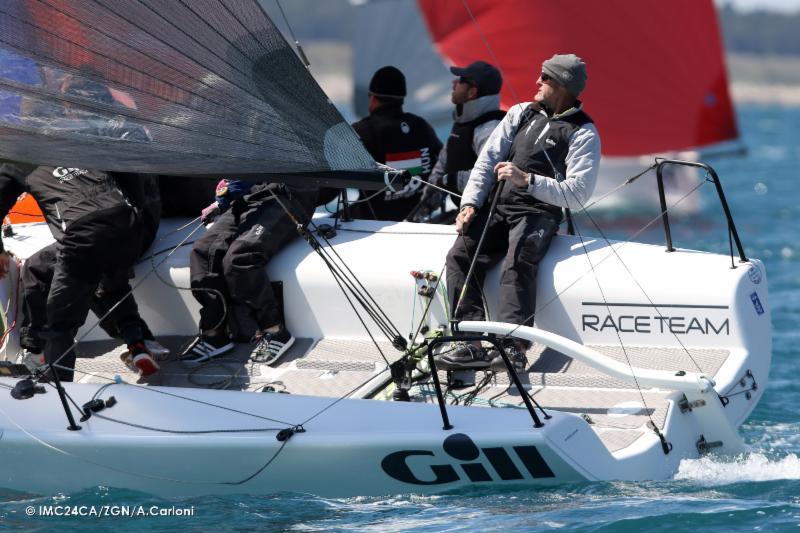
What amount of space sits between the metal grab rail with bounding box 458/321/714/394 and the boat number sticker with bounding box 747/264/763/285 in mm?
816

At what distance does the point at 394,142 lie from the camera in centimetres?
650

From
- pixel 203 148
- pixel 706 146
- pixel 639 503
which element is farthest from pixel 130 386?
pixel 706 146

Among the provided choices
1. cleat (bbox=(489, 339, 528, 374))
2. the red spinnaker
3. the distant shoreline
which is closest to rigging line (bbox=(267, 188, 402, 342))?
cleat (bbox=(489, 339, 528, 374))

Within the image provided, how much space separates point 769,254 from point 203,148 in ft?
28.8

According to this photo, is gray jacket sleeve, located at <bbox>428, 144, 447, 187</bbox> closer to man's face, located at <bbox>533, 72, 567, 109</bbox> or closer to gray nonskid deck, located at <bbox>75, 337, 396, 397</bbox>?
man's face, located at <bbox>533, 72, 567, 109</bbox>

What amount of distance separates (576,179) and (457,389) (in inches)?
38.0

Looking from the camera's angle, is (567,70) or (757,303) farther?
(757,303)

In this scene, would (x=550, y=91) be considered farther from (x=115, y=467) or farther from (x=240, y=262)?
(x=115, y=467)

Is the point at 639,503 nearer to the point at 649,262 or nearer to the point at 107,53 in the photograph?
the point at 649,262

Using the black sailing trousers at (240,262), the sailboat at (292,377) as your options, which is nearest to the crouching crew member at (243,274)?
the black sailing trousers at (240,262)

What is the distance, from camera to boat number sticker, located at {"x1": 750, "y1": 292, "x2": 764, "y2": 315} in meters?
5.39

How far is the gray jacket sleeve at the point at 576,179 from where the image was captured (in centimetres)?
518

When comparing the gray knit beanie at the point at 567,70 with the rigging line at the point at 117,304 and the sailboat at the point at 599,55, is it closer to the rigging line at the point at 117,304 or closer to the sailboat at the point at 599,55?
the rigging line at the point at 117,304

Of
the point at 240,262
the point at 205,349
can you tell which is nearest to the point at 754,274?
the point at 240,262
